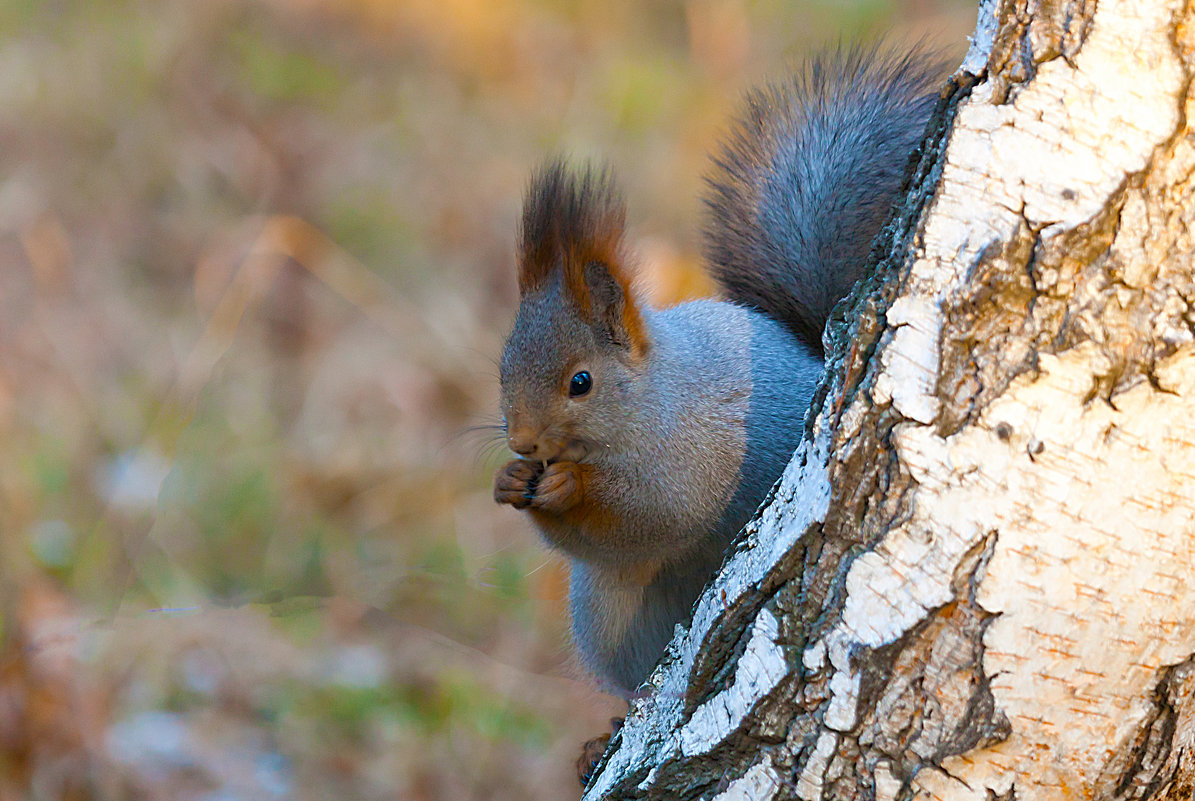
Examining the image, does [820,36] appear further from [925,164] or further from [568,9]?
[925,164]

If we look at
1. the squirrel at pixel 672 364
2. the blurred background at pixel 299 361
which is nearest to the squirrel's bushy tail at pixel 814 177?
the squirrel at pixel 672 364

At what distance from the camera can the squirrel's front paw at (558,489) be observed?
1.32m

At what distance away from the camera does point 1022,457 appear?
757 millimetres

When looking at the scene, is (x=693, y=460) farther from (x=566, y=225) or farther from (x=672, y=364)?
(x=566, y=225)

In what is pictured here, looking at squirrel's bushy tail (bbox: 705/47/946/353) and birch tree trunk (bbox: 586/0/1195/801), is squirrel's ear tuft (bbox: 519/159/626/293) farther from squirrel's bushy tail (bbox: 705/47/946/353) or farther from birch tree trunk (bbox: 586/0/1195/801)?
birch tree trunk (bbox: 586/0/1195/801)

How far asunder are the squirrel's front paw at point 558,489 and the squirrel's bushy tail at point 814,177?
1.23 feet

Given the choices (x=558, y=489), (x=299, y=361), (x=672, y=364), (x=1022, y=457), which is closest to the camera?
(x=1022, y=457)

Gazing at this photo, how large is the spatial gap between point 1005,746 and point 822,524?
203 millimetres

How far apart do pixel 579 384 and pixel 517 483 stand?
148 mm

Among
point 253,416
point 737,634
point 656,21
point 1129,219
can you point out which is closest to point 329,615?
point 253,416

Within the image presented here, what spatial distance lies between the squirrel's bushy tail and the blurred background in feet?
0.59

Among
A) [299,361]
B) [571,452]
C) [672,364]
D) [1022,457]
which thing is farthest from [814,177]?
[299,361]

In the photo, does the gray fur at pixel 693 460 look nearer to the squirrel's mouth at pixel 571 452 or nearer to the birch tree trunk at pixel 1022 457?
the squirrel's mouth at pixel 571 452

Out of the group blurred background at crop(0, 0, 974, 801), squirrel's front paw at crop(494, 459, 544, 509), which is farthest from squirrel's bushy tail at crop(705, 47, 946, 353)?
squirrel's front paw at crop(494, 459, 544, 509)
